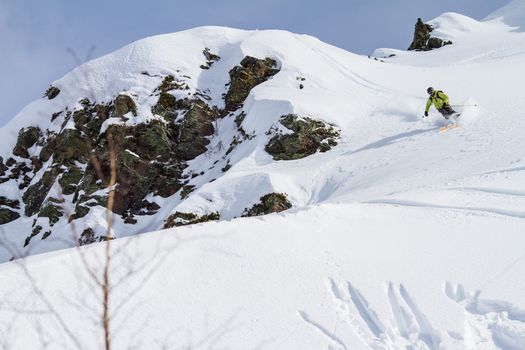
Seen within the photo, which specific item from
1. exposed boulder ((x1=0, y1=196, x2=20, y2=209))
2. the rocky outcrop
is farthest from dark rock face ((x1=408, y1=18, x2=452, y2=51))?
the rocky outcrop

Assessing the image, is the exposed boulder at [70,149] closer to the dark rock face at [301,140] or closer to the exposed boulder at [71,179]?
the exposed boulder at [71,179]

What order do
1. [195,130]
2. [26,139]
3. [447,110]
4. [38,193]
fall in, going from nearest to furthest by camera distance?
[447,110] → [38,193] → [195,130] → [26,139]

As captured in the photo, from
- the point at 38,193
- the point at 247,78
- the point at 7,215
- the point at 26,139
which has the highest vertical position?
the point at 247,78

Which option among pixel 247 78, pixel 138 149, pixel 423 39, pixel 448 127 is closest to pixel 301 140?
pixel 448 127

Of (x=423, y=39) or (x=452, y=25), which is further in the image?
(x=452, y=25)

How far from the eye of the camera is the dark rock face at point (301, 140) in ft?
60.5

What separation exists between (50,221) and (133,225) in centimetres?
433

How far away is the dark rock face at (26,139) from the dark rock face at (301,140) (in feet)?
53.2

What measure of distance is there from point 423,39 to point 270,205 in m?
32.7

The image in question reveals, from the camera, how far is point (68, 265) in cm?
585

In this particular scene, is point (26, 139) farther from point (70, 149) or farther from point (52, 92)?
point (70, 149)

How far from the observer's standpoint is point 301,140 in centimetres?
1866

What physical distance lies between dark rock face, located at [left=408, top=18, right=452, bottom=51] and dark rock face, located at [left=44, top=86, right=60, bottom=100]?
31.0 meters

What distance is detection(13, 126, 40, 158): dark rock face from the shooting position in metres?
26.3
